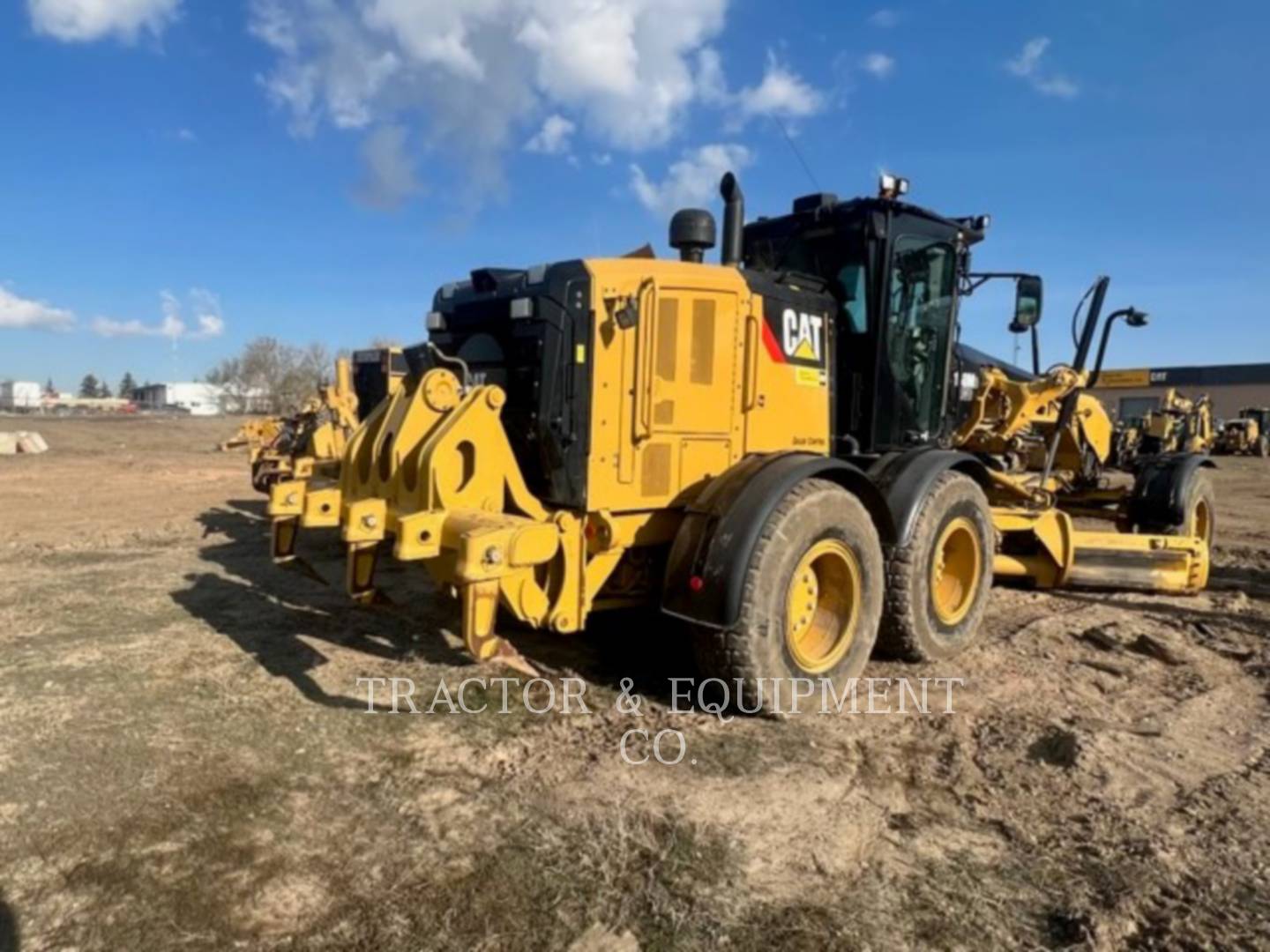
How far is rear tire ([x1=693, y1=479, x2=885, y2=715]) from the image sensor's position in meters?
4.43

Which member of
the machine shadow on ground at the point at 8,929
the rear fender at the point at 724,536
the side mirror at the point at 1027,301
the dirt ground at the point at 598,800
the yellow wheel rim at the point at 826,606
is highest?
the side mirror at the point at 1027,301

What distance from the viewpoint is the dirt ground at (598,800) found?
2.88m

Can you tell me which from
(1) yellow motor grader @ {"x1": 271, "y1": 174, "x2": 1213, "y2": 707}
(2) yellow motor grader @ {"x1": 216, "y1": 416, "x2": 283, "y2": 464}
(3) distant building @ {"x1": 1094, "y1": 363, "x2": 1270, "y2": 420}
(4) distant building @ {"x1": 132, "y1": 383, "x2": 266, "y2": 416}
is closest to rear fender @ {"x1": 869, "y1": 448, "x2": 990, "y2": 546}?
(1) yellow motor grader @ {"x1": 271, "y1": 174, "x2": 1213, "y2": 707}

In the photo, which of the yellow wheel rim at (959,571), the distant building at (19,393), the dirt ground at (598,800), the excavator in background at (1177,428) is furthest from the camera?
the distant building at (19,393)

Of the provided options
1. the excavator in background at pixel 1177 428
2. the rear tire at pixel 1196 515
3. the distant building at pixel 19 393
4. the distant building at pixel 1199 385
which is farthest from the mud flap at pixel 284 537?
the distant building at pixel 19 393

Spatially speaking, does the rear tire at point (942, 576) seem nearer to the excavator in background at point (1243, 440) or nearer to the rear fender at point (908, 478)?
the rear fender at point (908, 478)

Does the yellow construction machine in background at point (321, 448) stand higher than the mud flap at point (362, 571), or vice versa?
the yellow construction machine in background at point (321, 448)

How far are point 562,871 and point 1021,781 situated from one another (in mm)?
2143

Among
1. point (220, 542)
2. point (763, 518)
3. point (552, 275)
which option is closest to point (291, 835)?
point (763, 518)

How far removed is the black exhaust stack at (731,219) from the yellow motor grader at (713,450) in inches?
0.5

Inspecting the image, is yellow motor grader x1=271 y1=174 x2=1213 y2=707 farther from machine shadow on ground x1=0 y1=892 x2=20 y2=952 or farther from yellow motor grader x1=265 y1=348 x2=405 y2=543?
machine shadow on ground x1=0 y1=892 x2=20 y2=952

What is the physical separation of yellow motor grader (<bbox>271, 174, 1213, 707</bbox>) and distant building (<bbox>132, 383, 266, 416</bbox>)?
82718 millimetres

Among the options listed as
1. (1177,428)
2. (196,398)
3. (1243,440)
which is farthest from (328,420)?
(196,398)

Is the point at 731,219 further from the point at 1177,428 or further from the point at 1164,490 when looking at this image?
the point at 1177,428
